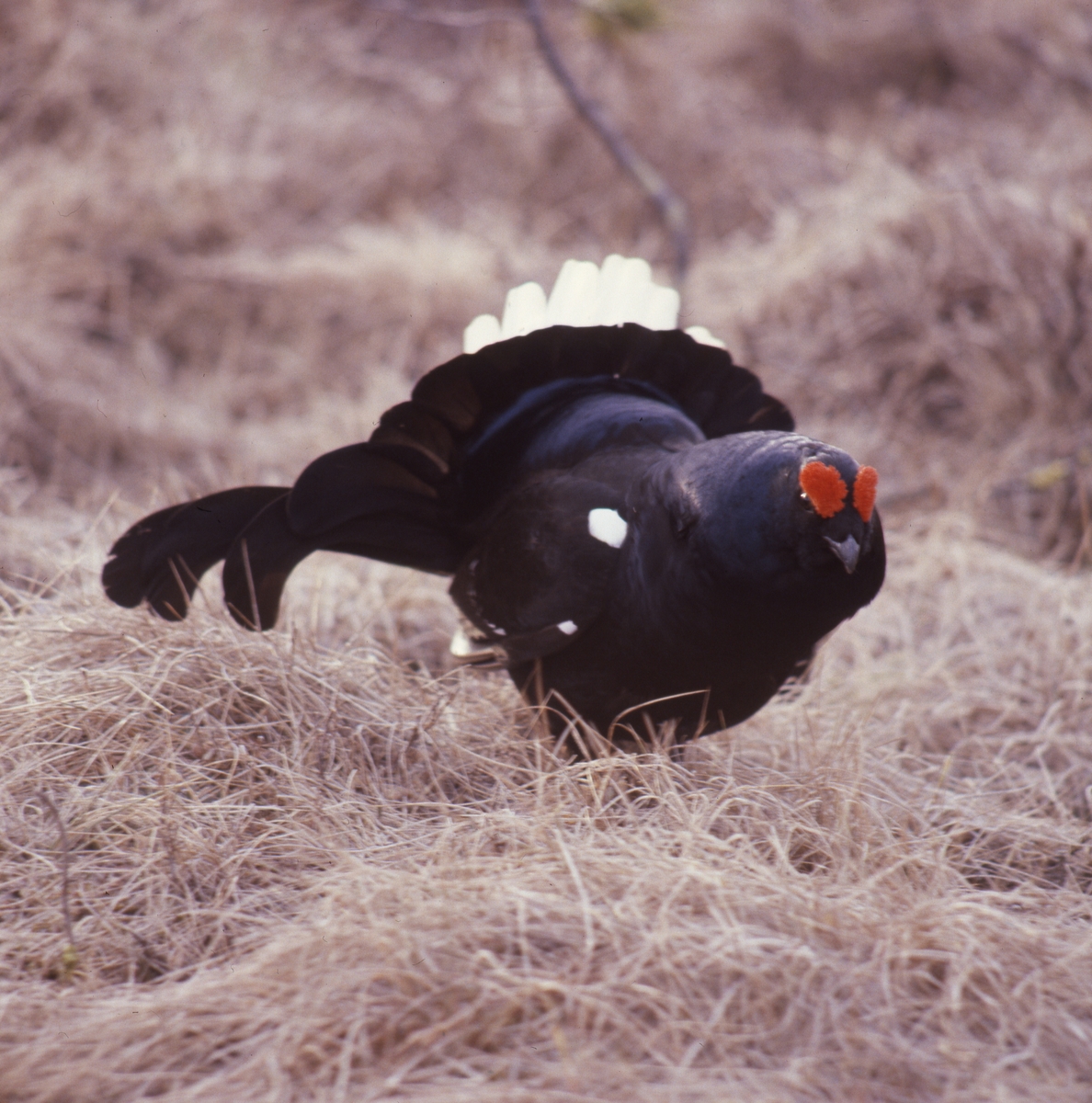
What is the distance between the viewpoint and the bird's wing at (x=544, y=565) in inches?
106

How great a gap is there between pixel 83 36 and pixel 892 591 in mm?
6264

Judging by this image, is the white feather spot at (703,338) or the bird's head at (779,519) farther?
the white feather spot at (703,338)

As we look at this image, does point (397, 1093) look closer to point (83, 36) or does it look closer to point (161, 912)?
point (161, 912)

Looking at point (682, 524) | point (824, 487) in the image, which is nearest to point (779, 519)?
point (824, 487)

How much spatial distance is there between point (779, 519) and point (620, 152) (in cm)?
499

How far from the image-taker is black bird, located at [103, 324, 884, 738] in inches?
93.0

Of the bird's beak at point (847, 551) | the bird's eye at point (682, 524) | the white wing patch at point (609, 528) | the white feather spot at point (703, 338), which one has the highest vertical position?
the white feather spot at point (703, 338)

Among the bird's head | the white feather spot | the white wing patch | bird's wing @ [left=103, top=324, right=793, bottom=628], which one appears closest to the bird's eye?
the bird's head

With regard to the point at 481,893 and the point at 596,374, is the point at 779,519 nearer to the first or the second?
the point at 481,893

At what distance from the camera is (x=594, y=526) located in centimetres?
270

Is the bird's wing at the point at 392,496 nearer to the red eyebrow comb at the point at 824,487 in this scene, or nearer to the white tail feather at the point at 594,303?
the white tail feather at the point at 594,303

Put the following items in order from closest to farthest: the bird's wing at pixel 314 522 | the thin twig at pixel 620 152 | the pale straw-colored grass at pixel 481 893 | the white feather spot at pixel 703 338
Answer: the pale straw-colored grass at pixel 481 893
the bird's wing at pixel 314 522
the white feather spot at pixel 703 338
the thin twig at pixel 620 152

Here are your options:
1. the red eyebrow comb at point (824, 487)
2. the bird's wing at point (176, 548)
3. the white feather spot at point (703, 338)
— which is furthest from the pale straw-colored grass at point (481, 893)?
the white feather spot at point (703, 338)

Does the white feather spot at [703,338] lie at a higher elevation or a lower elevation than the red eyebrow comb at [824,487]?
lower
